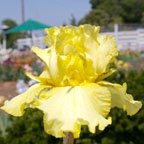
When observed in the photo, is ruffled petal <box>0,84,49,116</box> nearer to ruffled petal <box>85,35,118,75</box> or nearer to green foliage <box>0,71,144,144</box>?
ruffled petal <box>85,35,118,75</box>

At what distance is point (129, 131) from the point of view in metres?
3.68

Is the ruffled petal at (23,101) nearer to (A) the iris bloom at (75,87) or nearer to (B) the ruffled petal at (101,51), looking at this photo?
(A) the iris bloom at (75,87)

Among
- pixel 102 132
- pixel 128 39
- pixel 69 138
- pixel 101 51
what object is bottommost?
pixel 128 39

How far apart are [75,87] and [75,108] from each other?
0.27 feet

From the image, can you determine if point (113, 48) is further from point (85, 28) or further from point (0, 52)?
point (0, 52)

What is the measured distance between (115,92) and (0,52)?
17366 mm

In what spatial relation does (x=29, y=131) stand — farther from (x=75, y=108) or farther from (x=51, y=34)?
(x=75, y=108)

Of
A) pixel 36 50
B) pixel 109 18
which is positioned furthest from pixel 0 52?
pixel 109 18

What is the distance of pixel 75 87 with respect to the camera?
4.77 ft

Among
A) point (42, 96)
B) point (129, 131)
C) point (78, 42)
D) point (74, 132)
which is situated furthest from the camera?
point (129, 131)

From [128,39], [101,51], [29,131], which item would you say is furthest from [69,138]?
[128,39]

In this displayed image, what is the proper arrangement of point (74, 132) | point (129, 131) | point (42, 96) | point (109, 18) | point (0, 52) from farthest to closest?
point (109, 18) → point (0, 52) → point (129, 131) → point (42, 96) → point (74, 132)

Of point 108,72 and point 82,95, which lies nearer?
point 82,95

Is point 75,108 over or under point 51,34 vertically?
under
